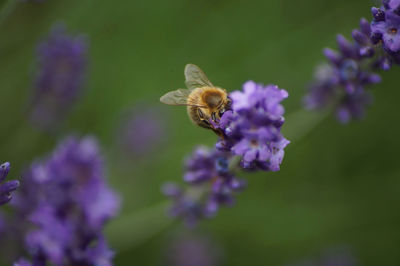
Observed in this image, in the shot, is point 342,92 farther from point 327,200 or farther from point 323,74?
point 327,200

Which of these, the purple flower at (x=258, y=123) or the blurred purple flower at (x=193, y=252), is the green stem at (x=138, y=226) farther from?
the purple flower at (x=258, y=123)

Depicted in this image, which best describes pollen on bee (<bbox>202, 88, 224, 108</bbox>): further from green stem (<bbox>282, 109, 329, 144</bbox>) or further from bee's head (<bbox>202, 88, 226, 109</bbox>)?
green stem (<bbox>282, 109, 329, 144</bbox>)

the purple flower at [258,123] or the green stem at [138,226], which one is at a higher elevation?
the green stem at [138,226]

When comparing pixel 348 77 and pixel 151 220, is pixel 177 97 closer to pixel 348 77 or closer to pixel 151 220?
pixel 348 77

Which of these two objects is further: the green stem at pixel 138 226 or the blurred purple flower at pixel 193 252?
the blurred purple flower at pixel 193 252

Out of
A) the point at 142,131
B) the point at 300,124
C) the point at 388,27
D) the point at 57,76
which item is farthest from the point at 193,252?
the point at 388,27

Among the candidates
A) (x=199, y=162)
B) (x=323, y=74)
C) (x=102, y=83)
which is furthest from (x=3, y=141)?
(x=323, y=74)

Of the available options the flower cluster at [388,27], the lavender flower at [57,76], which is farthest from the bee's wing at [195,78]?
the lavender flower at [57,76]
